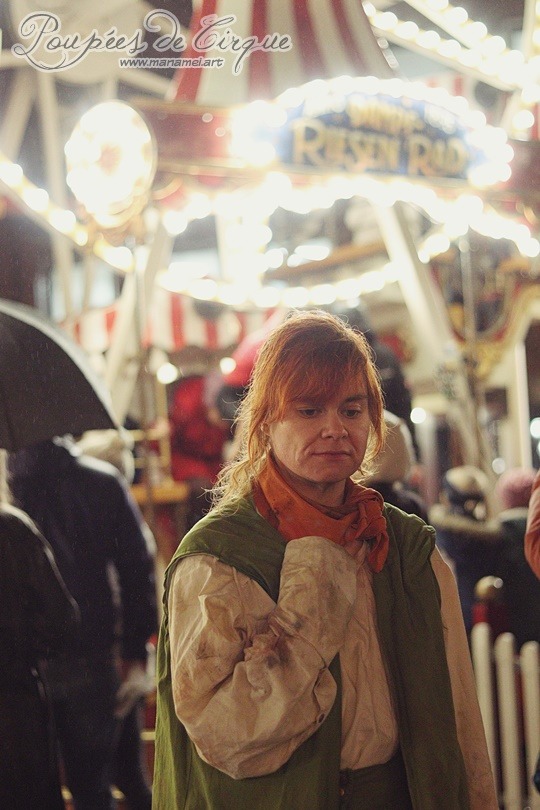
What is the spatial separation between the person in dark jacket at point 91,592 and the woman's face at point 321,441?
1.91 meters

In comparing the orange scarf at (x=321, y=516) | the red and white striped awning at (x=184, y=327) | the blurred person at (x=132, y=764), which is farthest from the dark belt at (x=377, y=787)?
the red and white striped awning at (x=184, y=327)

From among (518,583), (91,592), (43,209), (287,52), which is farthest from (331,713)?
(287,52)

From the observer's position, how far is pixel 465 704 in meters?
2.02

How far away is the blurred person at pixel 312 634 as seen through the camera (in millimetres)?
1753

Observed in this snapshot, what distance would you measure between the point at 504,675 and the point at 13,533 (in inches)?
95.9

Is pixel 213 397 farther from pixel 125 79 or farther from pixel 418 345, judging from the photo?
pixel 418 345

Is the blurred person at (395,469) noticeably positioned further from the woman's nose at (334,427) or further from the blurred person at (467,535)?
the woman's nose at (334,427)

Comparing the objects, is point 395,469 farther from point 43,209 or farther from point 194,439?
point 194,439

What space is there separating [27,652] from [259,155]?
2761 millimetres

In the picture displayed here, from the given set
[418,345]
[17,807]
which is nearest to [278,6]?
[17,807]

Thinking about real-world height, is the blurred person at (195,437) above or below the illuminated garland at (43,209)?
below

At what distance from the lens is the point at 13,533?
2895 millimetres

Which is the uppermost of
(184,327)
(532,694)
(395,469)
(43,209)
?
(43,209)

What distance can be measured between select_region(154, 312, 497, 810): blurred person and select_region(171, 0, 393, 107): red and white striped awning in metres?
3.18
